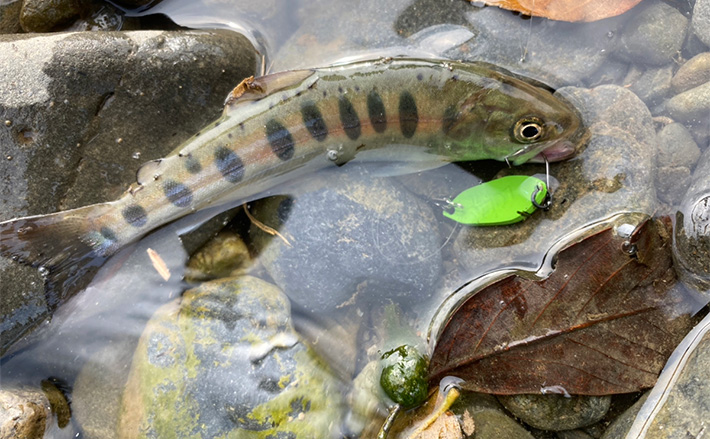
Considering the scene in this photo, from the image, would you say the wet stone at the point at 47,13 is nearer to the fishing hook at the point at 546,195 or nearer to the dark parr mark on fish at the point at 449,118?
the dark parr mark on fish at the point at 449,118

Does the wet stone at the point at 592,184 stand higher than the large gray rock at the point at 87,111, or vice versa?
the large gray rock at the point at 87,111

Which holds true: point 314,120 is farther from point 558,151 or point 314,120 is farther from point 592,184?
point 592,184

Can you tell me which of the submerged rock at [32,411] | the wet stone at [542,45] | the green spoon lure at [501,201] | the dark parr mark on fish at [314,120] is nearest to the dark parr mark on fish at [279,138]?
the dark parr mark on fish at [314,120]

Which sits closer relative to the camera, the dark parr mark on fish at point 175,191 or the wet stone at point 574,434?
the wet stone at point 574,434

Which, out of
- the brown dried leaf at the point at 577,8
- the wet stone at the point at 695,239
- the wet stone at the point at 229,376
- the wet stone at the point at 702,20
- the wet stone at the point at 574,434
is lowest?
the wet stone at the point at 574,434

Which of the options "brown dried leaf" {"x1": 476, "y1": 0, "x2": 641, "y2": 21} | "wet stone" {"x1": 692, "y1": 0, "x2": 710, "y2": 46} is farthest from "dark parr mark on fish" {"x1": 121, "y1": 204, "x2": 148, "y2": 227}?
"wet stone" {"x1": 692, "y1": 0, "x2": 710, "y2": 46}

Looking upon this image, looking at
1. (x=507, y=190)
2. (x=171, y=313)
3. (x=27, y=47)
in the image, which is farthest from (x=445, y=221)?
(x=27, y=47)
